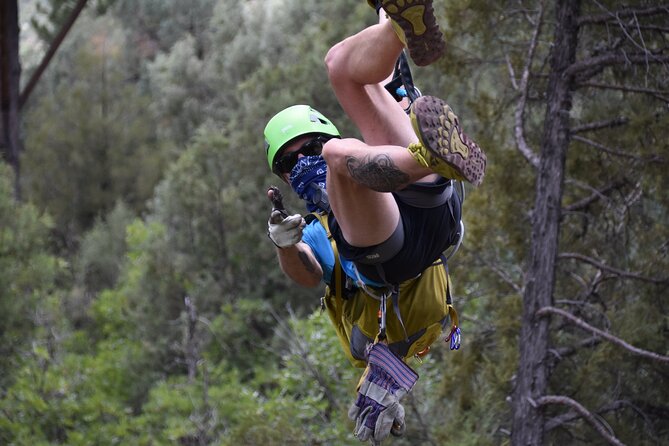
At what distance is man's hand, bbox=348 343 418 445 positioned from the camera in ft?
12.1

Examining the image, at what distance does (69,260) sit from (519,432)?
17505 millimetres

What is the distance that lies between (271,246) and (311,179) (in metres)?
12.2

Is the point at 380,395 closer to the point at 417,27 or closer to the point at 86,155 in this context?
the point at 417,27

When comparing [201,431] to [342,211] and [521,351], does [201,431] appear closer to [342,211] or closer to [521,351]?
[521,351]

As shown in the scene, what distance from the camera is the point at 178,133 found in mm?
24062

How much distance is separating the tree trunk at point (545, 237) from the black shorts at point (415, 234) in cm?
267

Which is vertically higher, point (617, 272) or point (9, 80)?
point (9, 80)

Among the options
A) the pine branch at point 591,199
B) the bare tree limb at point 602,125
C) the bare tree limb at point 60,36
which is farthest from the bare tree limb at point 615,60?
the bare tree limb at point 60,36

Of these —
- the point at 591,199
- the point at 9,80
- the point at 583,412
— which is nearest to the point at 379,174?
the point at 583,412

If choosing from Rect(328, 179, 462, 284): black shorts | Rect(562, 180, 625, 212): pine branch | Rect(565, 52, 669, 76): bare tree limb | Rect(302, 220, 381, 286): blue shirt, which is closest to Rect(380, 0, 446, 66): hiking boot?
Rect(328, 179, 462, 284): black shorts

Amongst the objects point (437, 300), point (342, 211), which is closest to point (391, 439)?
point (437, 300)

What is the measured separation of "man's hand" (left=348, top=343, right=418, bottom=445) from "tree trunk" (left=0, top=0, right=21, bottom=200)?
8.31 m

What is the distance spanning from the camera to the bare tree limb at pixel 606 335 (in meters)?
5.54

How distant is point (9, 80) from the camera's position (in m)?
11.4
